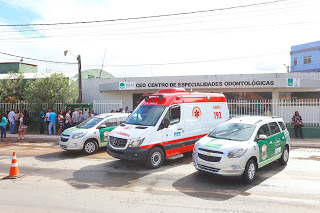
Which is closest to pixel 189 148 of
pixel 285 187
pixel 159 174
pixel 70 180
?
pixel 159 174

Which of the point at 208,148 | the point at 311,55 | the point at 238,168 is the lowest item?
the point at 238,168

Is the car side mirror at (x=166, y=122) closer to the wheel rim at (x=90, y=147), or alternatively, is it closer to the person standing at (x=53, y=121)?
the wheel rim at (x=90, y=147)

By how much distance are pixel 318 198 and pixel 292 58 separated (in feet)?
132

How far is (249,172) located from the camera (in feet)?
21.6

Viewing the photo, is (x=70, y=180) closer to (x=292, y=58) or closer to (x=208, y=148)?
(x=208, y=148)

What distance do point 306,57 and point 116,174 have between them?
39.6m

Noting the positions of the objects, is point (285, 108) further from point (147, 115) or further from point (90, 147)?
point (90, 147)

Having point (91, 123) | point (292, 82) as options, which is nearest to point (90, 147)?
point (91, 123)

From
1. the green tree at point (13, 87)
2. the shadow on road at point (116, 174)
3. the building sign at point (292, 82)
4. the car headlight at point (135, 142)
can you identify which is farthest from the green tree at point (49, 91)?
the building sign at point (292, 82)

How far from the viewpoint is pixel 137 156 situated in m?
7.69

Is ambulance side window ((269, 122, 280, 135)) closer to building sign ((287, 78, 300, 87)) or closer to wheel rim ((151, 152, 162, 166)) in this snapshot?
wheel rim ((151, 152, 162, 166))

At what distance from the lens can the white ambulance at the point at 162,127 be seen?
785 cm

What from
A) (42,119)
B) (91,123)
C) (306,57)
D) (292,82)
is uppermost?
(306,57)

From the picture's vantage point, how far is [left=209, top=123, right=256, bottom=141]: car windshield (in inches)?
278
